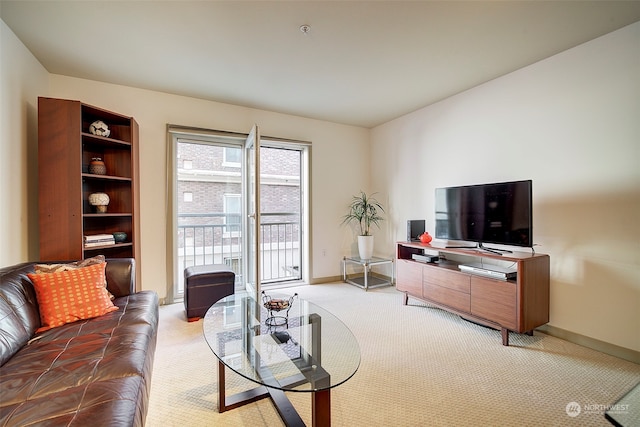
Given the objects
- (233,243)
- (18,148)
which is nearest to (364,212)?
(233,243)

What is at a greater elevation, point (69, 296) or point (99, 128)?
point (99, 128)

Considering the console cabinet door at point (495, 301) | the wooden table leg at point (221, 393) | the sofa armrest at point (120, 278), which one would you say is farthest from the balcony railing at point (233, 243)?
the console cabinet door at point (495, 301)

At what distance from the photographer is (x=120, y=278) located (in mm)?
2219

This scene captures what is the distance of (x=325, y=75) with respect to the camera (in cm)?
278

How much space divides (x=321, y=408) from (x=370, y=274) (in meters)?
3.63

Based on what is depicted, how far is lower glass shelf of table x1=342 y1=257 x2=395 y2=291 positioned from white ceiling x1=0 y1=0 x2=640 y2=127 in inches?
89.4

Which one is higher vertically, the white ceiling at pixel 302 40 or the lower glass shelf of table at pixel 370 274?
the white ceiling at pixel 302 40

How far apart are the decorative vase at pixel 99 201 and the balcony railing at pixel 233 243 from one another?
0.84 m

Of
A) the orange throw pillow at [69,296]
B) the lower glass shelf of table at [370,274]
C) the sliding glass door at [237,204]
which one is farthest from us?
the lower glass shelf of table at [370,274]

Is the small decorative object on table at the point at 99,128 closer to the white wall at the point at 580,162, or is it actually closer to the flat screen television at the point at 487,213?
the flat screen television at the point at 487,213

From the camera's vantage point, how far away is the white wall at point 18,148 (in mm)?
1997

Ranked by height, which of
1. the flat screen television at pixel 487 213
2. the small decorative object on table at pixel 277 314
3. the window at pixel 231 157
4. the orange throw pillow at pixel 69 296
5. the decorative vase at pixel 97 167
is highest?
the window at pixel 231 157

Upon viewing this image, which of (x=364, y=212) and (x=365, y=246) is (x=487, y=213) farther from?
(x=364, y=212)

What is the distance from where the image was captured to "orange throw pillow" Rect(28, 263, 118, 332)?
66.2 inches
